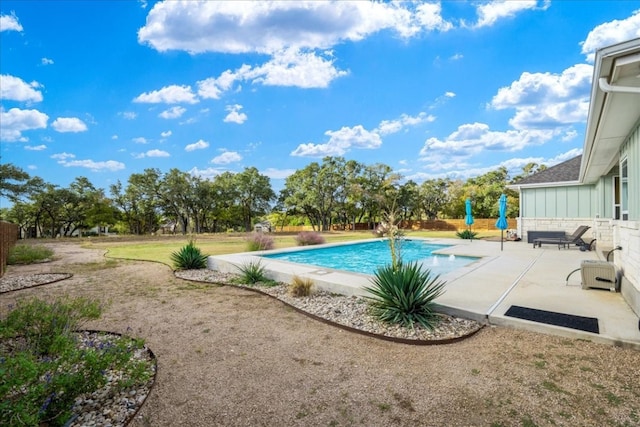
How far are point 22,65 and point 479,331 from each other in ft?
72.2

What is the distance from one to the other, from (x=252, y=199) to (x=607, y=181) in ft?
107

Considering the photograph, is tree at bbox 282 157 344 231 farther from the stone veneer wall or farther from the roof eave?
the stone veneer wall

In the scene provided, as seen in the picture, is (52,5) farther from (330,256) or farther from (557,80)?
(557,80)

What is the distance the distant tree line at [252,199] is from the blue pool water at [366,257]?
15967 millimetres

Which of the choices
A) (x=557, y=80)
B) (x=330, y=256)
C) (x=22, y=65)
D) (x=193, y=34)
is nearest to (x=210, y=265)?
(x=330, y=256)

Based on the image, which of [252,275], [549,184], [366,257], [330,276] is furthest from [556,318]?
[549,184]

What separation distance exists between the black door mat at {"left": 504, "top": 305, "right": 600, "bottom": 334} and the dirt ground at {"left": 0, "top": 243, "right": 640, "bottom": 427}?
35cm

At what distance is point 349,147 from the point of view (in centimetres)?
3944

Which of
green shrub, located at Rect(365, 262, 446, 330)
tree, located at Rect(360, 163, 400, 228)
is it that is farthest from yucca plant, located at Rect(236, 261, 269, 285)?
tree, located at Rect(360, 163, 400, 228)

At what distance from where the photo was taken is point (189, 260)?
946 cm

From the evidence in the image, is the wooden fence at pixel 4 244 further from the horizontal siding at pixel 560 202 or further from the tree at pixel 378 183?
the tree at pixel 378 183

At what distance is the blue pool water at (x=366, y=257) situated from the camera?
33.3ft

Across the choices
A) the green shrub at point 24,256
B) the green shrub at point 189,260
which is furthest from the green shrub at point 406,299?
the green shrub at point 24,256

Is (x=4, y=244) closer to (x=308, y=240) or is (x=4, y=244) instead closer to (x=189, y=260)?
(x=189, y=260)
